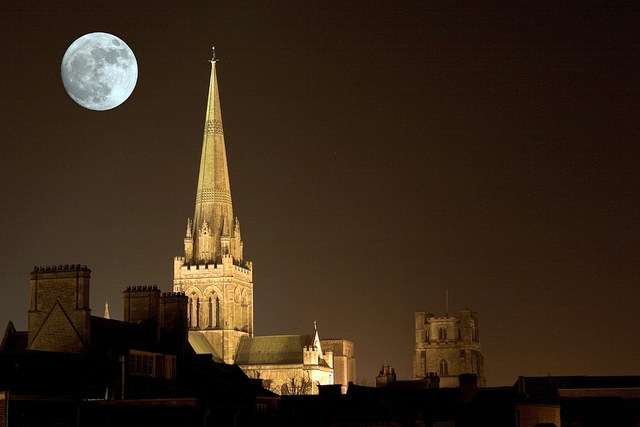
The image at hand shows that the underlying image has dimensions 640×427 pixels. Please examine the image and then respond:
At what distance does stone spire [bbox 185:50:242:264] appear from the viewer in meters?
181

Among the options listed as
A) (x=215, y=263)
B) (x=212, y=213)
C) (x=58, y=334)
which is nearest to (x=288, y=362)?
(x=215, y=263)

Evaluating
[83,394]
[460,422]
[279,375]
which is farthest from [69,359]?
[279,375]

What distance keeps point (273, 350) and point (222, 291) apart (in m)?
13.8

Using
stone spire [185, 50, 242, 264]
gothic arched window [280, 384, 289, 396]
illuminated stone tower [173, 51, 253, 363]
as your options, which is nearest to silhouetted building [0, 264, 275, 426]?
gothic arched window [280, 384, 289, 396]

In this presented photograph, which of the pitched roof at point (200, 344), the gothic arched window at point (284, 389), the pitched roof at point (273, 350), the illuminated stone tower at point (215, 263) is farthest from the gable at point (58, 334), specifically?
the illuminated stone tower at point (215, 263)

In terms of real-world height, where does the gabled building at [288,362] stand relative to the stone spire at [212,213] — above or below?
below

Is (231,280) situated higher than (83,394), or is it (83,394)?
(231,280)

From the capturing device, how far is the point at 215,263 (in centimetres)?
17950

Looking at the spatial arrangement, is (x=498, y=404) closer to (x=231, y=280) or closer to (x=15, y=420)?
(x=15, y=420)

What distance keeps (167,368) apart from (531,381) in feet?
102

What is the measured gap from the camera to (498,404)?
71312mm

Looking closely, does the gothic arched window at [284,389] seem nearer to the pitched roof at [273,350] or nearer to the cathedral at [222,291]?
the cathedral at [222,291]

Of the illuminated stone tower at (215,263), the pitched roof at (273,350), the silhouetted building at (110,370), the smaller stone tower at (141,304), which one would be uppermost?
the illuminated stone tower at (215,263)

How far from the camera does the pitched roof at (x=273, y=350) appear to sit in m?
166
